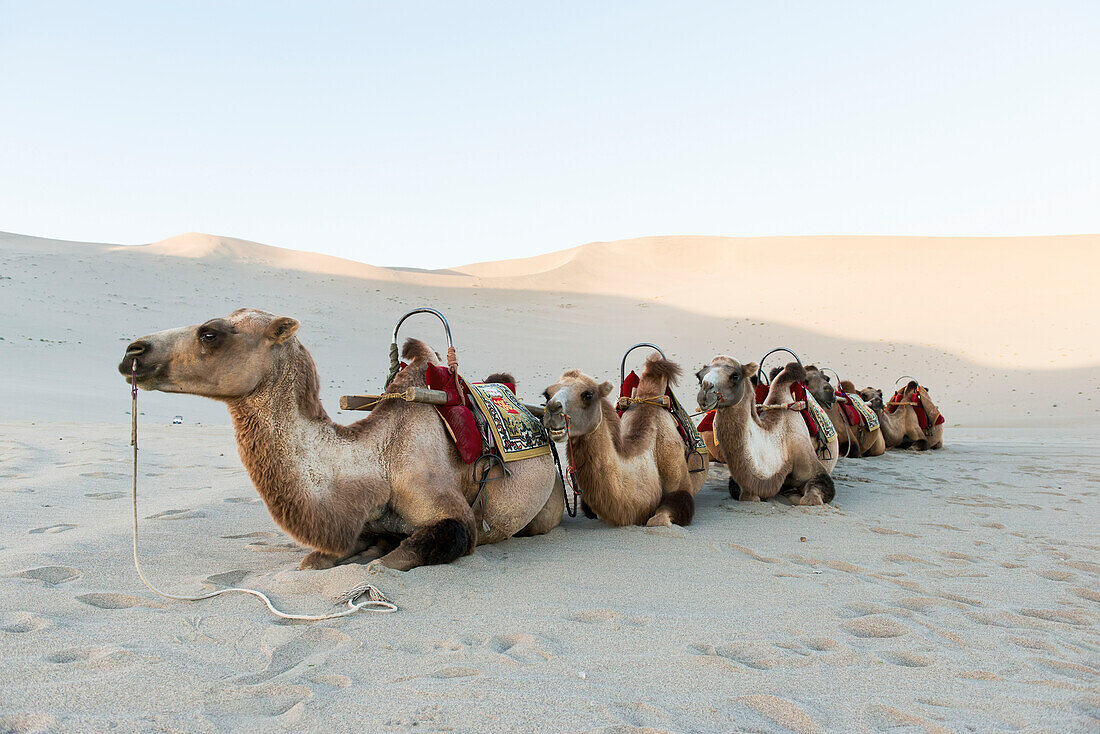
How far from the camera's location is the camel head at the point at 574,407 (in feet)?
14.5

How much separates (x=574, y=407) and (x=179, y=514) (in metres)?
2.84

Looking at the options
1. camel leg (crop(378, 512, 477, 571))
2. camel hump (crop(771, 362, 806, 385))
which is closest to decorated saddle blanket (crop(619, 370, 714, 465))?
camel hump (crop(771, 362, 806, 385))

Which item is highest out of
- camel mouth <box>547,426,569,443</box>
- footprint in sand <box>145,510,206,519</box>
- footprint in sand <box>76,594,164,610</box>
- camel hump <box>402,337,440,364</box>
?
camel hump <box>402,337,440,364</box>

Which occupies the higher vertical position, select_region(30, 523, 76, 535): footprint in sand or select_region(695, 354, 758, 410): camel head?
select_region(695, 354, 758, 410): camel head

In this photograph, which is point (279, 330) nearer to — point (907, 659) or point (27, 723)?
point (27, 723)

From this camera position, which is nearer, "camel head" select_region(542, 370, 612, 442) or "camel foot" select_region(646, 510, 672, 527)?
"camel head" select_region(542, 370, 612, 442)

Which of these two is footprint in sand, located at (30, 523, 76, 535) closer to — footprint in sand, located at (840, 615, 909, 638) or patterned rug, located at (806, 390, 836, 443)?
footprint in sand, located at (840, 615, 909, 638)

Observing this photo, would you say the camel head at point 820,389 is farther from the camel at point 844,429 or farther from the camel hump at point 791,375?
the camel hump at point 791,375

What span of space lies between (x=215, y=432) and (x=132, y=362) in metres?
8.27

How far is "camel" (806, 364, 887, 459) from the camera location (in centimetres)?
805

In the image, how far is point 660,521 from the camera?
5188mm

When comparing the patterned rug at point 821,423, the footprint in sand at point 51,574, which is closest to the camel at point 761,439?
the patterned rug at point 821,423

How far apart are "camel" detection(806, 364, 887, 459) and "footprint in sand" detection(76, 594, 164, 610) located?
653cm

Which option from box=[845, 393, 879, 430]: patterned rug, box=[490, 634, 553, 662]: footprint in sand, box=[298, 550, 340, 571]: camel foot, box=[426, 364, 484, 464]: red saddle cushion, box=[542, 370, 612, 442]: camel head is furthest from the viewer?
box=[845, 393, 879, 430]: patterned rug
